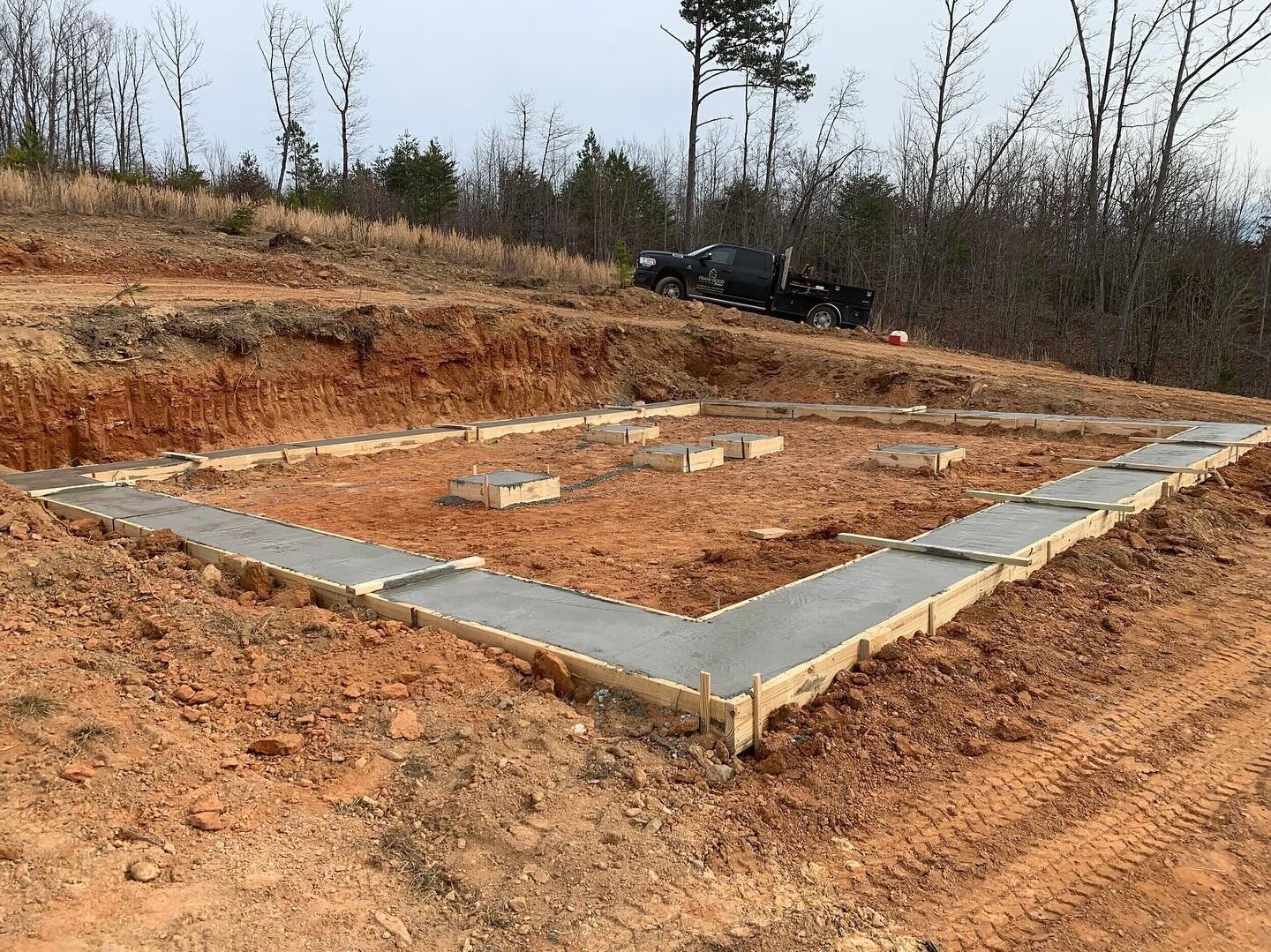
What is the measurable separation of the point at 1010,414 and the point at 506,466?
694cm

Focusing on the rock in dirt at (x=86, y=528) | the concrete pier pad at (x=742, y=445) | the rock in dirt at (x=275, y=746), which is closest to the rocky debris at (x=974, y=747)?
the rock in dirt at (x=275, y=746)

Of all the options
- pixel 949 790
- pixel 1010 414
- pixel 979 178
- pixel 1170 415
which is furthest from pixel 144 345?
pixel 979 178

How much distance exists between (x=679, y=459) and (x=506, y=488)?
2208mm

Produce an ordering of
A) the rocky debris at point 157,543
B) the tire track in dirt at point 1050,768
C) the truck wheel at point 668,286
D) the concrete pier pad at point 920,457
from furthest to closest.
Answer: the truck wheel at point 668,286, the concrete pier pad at point 920,457, the rocky debris at point 157,543, the tire track in dirt at point 1050,768

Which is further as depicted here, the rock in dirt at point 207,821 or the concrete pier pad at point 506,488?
the concrete pier pad at point 506,488

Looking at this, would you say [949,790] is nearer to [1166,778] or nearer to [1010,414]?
[1166,778]

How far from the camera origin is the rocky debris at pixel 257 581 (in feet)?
15.3

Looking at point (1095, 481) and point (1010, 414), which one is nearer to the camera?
point (1095, 481)

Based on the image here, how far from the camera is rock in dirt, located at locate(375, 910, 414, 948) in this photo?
7.34 ft

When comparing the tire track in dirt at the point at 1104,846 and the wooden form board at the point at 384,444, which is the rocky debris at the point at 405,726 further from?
the wooden form board at the point at 384,444

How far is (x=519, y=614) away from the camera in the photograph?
4.14m

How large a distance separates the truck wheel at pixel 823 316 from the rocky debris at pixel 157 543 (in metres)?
15.3

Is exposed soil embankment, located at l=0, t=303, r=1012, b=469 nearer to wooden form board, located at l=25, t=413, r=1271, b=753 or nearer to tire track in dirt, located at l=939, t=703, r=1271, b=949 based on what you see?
wooden form board, located at l=25, t=413, r=1271, b=753

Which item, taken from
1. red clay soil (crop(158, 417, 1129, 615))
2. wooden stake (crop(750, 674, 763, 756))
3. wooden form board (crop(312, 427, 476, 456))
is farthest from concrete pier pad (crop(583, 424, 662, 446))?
wooden stake (crop(750, 674, 763, 756))
